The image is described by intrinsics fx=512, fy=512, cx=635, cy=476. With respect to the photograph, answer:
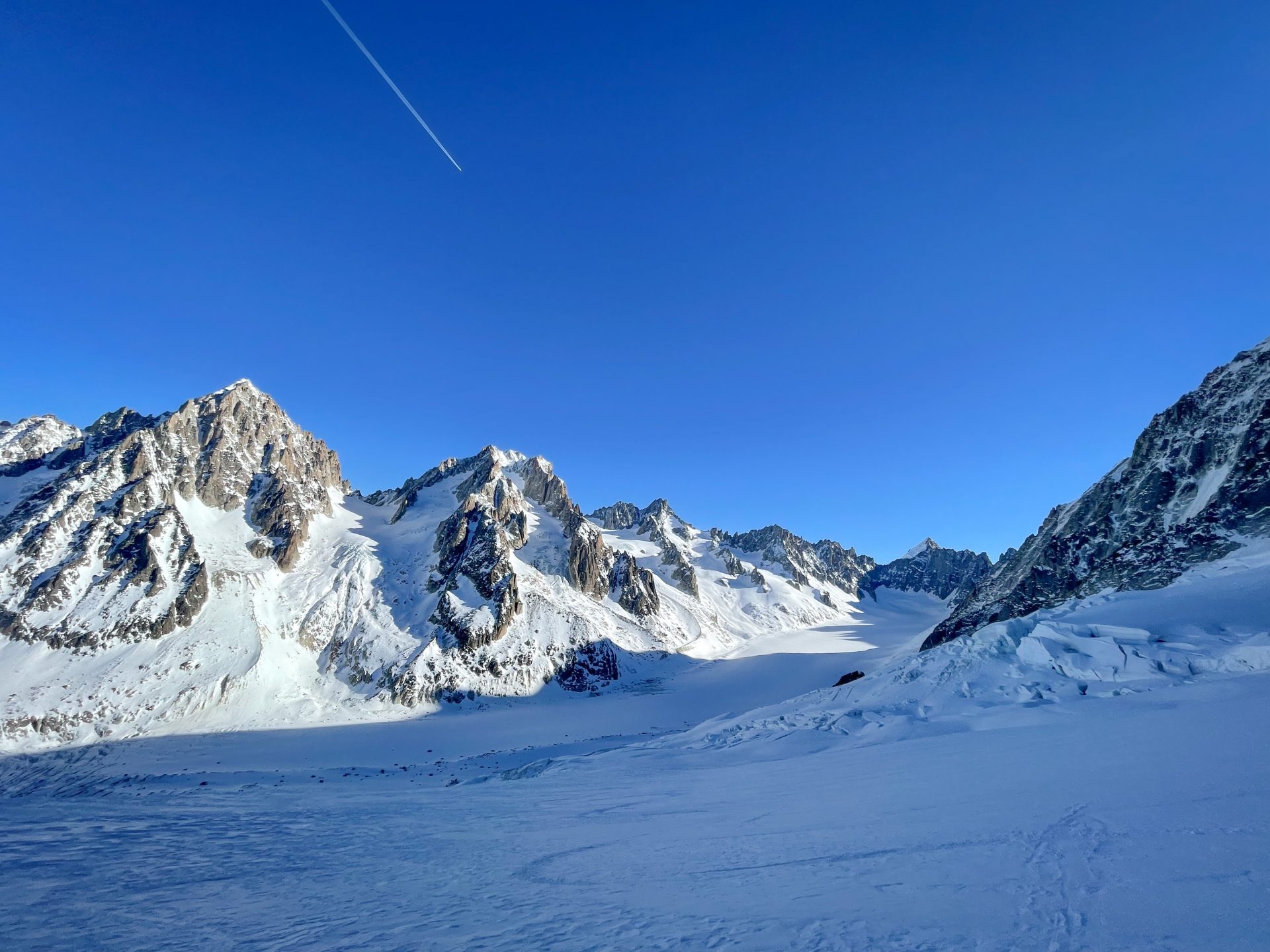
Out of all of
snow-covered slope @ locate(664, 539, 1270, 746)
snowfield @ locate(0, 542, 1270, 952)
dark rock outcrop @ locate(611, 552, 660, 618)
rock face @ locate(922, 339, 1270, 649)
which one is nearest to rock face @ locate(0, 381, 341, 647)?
snowfield @ locate(0, 542, 1270, 952)

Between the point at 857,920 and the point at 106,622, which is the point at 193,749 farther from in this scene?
the point at 857,920

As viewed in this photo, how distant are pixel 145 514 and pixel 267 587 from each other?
65.0ft

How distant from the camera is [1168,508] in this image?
160 feet

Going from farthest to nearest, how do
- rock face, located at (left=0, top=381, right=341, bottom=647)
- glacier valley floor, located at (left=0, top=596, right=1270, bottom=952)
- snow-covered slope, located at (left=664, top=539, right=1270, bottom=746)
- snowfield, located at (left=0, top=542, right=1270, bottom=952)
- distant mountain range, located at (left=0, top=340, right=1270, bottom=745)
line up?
rock face, located at (left=0, top=381, right=341, bottom=647) → distant mountain range, located at (left=0, top=340, right=1270, bottom=745) → snow-covered slope, located at (left=664, top=539, right=1270, bottom=746) → snowfield, located at (left=0, top=542, right=1270, bottom=952) → glacier valley floor, located at (left=0, top=596, right=1270, bottom=952)

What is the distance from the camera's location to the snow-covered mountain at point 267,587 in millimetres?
56812

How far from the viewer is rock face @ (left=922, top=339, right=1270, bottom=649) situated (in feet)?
128

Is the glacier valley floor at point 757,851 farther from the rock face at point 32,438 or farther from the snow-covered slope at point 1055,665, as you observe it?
the rock face at point 32,438

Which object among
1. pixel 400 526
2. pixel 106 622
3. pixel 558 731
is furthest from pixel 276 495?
pixel 558 731

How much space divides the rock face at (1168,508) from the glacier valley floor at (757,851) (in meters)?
31.8

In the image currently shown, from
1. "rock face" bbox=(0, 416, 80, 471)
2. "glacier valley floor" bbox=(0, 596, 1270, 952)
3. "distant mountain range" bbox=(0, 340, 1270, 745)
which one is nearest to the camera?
"glacier valley floor" bbox=(0, 596, 1270, 952)

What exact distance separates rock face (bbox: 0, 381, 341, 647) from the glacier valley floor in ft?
189

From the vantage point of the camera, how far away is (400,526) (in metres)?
103

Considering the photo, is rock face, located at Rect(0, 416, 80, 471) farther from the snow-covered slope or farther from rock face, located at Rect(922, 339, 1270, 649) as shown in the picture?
rock face, located at Rect(922, 339, 1270, 649)

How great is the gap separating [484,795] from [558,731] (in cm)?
3295
